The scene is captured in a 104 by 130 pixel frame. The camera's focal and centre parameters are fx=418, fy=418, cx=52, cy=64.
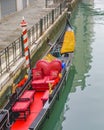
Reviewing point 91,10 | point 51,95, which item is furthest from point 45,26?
point 91,10

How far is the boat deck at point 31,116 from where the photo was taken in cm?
913

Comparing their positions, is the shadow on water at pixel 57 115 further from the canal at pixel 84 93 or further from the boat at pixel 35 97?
the boat at pixel 35 97

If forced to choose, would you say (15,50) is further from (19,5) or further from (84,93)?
(19,5)

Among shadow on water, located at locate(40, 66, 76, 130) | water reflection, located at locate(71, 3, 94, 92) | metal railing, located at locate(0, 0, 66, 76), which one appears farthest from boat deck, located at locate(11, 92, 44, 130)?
water reflection, located at locate(71, 3, 94, 92)

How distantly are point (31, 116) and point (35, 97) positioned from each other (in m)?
1.19

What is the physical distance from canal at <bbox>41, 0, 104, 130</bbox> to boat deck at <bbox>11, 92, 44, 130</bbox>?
18.6 inches

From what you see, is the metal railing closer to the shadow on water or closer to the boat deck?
the boat deck

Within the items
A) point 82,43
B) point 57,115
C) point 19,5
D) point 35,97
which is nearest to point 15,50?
point 35,97

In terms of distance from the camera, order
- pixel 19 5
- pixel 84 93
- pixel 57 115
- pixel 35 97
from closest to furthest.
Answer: pixel 35 97
pixel 57 115
pixel 84 93
pixel 19 5

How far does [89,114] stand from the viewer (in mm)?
11039

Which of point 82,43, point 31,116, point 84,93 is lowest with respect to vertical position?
point 82,43

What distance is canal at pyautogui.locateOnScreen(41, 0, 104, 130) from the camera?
10.5m

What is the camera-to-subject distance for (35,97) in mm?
10719

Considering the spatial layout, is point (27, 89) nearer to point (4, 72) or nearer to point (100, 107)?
point (4, 72)
